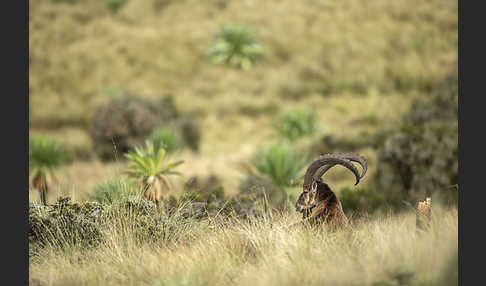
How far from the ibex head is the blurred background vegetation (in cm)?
1204

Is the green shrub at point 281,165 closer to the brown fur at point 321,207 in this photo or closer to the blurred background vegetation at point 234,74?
the brown fur at point 321,207

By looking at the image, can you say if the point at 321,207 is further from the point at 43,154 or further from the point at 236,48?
the point at 236,48

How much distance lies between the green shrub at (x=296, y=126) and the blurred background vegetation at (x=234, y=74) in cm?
7

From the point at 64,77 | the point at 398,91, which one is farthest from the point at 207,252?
the point at 64,77

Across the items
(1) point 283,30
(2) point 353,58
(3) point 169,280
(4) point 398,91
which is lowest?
(3) point 169,280

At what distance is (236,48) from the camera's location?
35.4 metres

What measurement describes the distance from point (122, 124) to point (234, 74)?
1656 centimetres

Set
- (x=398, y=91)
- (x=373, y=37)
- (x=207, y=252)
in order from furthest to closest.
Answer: (x=373, y=37), (x=398, y=91), (x=207, y=252)

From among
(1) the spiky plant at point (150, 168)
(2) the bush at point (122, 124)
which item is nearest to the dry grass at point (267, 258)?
(1) the spiky plant at point (150, 168)

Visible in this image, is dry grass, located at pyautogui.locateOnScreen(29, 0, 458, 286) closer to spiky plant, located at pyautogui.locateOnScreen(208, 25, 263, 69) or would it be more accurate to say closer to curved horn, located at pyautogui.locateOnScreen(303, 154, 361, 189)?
spiky plant, located at pyautogui.locateOnScreen(208, 25, 263, 69)

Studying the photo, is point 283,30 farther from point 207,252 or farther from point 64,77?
point 207,252

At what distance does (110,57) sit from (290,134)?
18.4 meters

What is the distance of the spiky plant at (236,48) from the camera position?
1372 inches

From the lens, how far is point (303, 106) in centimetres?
3022
